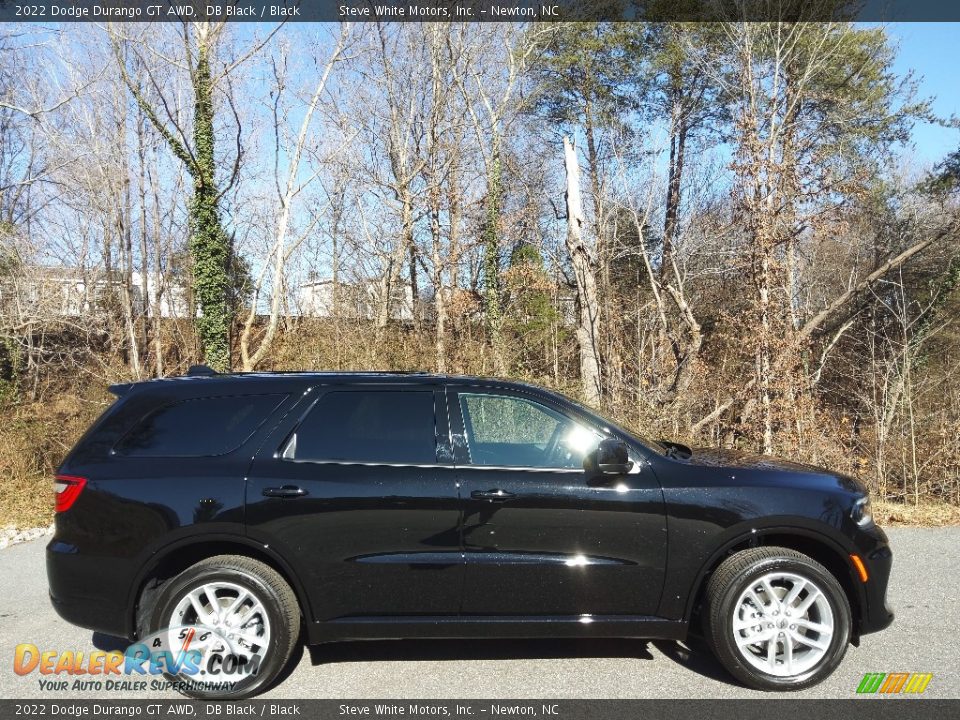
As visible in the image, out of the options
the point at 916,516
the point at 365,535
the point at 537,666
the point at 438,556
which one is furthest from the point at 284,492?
the point at 916,516

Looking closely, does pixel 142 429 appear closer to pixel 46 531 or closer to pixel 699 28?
pixel 46 531

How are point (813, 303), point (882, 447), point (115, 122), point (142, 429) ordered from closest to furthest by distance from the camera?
1. point (142, 429)
2. point (882, 447)
3. point (813, 303)
4. point (115, 122)

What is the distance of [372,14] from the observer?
2403 centimetres

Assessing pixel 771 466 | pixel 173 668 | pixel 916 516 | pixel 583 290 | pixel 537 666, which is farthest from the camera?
pixel 583 290

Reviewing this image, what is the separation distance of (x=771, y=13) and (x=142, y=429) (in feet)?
65.5

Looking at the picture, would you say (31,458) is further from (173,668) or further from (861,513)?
(861,513)

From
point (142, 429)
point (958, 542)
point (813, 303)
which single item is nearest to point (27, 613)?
point (142, 429)

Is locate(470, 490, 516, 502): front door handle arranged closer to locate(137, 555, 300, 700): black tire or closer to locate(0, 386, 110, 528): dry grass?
locate(137, 555, 300, 700): black tire

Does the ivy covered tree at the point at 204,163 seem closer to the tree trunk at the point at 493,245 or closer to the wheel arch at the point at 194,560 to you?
A: the tree trunk at the point at 493,245

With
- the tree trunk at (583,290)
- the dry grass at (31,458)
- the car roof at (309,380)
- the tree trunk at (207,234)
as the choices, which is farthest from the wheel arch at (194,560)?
the tree trunk at (207,234)

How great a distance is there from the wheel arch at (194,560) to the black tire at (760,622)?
226cm

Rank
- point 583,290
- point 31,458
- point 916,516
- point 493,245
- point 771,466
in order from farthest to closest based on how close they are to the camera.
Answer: point 493,245 → point 583,290 → point 31,458 → point 916,516 → point 771,466

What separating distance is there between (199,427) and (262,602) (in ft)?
3.54

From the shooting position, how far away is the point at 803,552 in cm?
427
